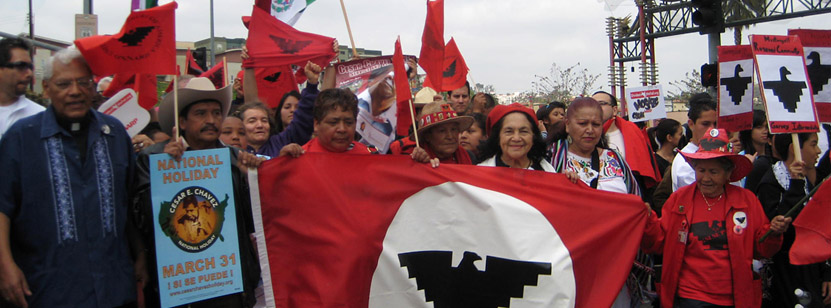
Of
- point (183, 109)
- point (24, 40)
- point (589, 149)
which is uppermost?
point (24, 40)

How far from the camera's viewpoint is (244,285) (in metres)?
3.66

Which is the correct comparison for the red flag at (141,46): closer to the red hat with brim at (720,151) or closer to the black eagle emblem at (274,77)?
the black eagle emblem at (274,77)

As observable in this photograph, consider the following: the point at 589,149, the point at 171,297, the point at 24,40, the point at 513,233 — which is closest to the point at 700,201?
the point at 589,149

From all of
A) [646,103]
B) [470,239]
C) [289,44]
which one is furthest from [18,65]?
[646,103]

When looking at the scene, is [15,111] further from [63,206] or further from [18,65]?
[63,206]

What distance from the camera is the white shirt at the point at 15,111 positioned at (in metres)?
4.05

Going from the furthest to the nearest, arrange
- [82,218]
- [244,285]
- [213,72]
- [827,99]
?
[213,72]
[827,99]
[244,285]
[82,218]

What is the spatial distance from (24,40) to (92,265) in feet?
5.97

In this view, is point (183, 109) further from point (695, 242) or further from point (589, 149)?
point (695, 242)

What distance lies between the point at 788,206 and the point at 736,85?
1154 mm

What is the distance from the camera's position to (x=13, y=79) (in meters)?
4.11

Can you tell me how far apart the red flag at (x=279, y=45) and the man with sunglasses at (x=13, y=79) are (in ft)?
5.01

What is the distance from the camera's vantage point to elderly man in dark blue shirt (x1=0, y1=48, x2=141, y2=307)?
3.06m

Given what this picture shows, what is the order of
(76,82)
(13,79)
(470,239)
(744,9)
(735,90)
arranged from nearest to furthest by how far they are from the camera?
1. (76,82)
2. (470,239)
3. (13,79)
4. (735,90)
5. (744,9)
